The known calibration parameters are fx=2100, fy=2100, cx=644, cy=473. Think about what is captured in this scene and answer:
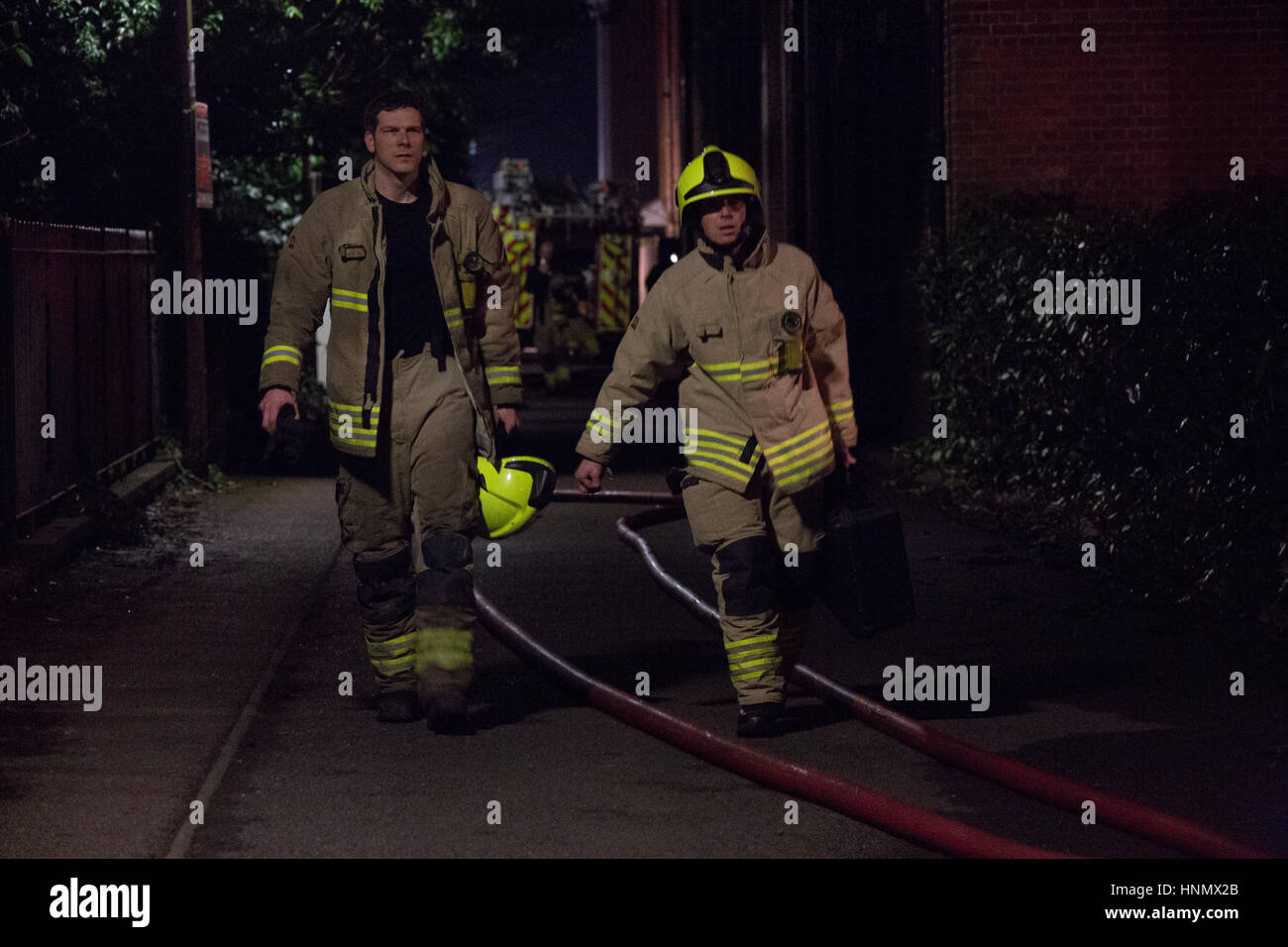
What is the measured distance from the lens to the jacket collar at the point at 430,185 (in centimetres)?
740

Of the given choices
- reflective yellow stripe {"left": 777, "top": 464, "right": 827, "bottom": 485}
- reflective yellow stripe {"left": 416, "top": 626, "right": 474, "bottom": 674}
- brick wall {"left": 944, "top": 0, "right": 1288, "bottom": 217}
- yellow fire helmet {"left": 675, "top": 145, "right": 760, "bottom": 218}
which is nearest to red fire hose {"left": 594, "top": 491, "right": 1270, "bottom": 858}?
reflective yellow stripe {"left": 777, "top": 464, "right": 827, "bottom": 485}

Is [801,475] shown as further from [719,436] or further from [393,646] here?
[393,646]

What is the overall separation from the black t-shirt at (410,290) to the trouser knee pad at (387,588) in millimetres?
760

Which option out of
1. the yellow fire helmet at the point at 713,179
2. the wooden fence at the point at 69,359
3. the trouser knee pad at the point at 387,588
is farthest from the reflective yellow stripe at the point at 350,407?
the wooden fence at the point at 69,359

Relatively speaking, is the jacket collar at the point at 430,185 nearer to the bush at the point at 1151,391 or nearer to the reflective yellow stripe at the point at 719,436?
→ the reflective yellow stripe at the point at 719,436

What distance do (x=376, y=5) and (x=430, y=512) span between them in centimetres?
1212

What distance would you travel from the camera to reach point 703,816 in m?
6.09

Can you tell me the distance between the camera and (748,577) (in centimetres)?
716

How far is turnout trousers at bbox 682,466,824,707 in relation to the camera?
23.6 feet

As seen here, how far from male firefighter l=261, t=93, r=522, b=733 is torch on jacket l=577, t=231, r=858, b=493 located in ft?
1.66

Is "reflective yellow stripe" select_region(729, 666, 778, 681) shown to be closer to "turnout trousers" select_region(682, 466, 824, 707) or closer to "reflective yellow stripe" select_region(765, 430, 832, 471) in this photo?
"turnout trousers" select_region(682, 466, 824, 707)

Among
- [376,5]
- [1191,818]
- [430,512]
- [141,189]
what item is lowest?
[1191,818]
